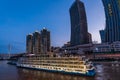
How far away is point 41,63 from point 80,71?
32083 mm

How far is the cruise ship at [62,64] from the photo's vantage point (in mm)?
73812

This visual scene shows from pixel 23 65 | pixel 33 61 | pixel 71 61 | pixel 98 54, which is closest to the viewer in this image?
pixel 71 61

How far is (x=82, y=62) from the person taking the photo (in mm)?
75312

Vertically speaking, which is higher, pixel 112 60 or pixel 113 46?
pixel 113 46

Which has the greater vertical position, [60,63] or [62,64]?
[60,63]

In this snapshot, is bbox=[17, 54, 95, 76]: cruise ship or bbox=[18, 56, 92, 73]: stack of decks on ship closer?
bbox=[17, 54, 95, 76]: cruise ship

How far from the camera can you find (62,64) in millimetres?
85375

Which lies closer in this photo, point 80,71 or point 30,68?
point 80,71

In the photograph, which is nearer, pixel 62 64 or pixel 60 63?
pixel 62 64

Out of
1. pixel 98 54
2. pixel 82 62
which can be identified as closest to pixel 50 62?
pixel 82 62

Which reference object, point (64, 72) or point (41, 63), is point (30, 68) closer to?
point (41, 63)

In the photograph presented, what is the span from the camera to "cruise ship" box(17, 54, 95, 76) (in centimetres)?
7381

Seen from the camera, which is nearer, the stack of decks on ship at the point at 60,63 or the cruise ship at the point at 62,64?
the cruise ship at the point at 62,64

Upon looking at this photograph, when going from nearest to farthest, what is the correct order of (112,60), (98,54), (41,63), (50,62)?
(50,62)
(41,63)
(112,60)
(98,54)
